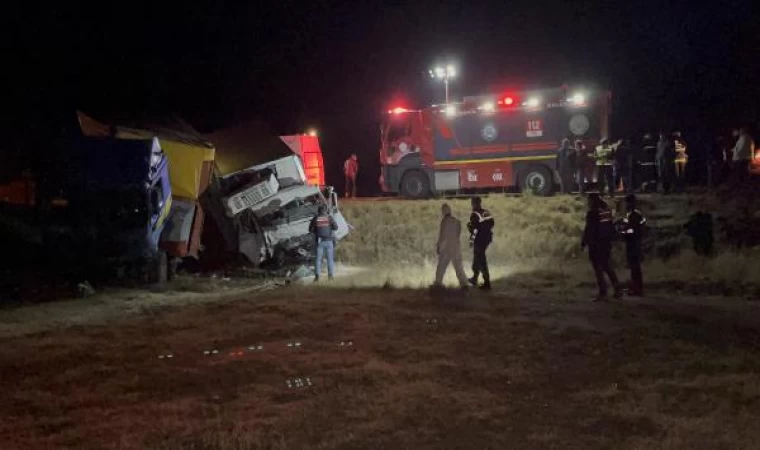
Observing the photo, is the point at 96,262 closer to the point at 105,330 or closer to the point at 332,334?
the point at 105,330

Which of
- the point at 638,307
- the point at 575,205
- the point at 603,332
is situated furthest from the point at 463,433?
the point at 575,205

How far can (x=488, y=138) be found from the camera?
77.1 feet

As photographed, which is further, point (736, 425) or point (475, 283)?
point (475, 283)

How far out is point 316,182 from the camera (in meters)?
21.9

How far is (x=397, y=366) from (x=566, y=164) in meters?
14.0

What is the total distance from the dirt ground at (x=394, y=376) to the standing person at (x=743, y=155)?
840cm

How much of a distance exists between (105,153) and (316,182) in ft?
25.1

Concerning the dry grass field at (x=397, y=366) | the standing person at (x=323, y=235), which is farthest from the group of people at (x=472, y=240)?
the standing person at (x=323, y=235)

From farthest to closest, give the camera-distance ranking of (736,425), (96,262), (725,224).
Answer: (725,224) < (96,262) < (736,425)

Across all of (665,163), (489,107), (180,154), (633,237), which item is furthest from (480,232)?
(489,107)

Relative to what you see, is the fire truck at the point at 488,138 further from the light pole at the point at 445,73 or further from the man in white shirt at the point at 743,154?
the man in white shirt at the point at 743,154

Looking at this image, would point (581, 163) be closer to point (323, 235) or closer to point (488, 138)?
point (488, 138)

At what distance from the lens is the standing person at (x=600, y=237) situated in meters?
12.1

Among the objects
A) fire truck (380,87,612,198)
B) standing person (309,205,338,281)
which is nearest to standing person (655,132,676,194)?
fire truck (380,87,612,198)
